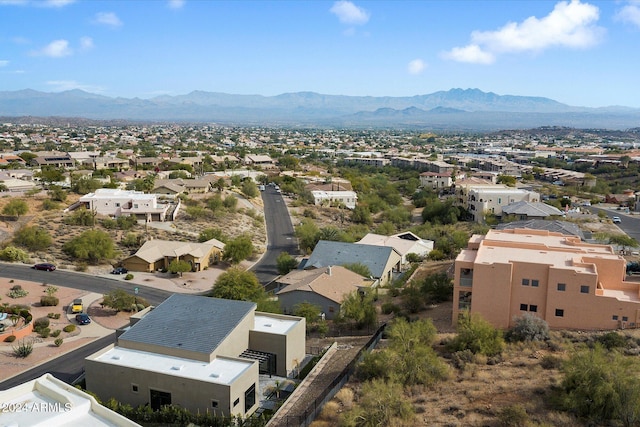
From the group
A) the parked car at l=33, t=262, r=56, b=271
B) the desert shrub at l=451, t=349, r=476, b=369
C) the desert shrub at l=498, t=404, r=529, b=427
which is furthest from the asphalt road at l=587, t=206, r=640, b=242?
the parked car at l=33, t=262, r=56, b=271

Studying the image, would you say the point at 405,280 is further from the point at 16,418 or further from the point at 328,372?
the point at 16,418

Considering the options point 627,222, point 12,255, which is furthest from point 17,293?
point 627,222

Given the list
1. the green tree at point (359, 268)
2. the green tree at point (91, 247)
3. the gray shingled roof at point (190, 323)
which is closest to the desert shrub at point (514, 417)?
the gray shingled roof at point (190, 323)

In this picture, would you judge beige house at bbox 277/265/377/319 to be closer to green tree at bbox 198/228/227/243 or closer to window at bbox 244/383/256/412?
window at bbox 244/383/256/412

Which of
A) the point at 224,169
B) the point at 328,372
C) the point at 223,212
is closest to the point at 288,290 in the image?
the point at 328,372

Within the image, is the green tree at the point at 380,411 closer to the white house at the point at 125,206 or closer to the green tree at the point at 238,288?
the green tree at the point at 238,288

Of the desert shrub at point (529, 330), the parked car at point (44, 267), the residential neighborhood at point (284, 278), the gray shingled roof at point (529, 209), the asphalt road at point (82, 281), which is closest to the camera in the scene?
the residential neighborhood at point (284, 278)

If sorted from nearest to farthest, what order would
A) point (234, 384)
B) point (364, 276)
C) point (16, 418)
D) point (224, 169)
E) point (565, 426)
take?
point (16, 418) < point (565, 426) < point (234, 384) < point (364, 276) < point (224, 169)
